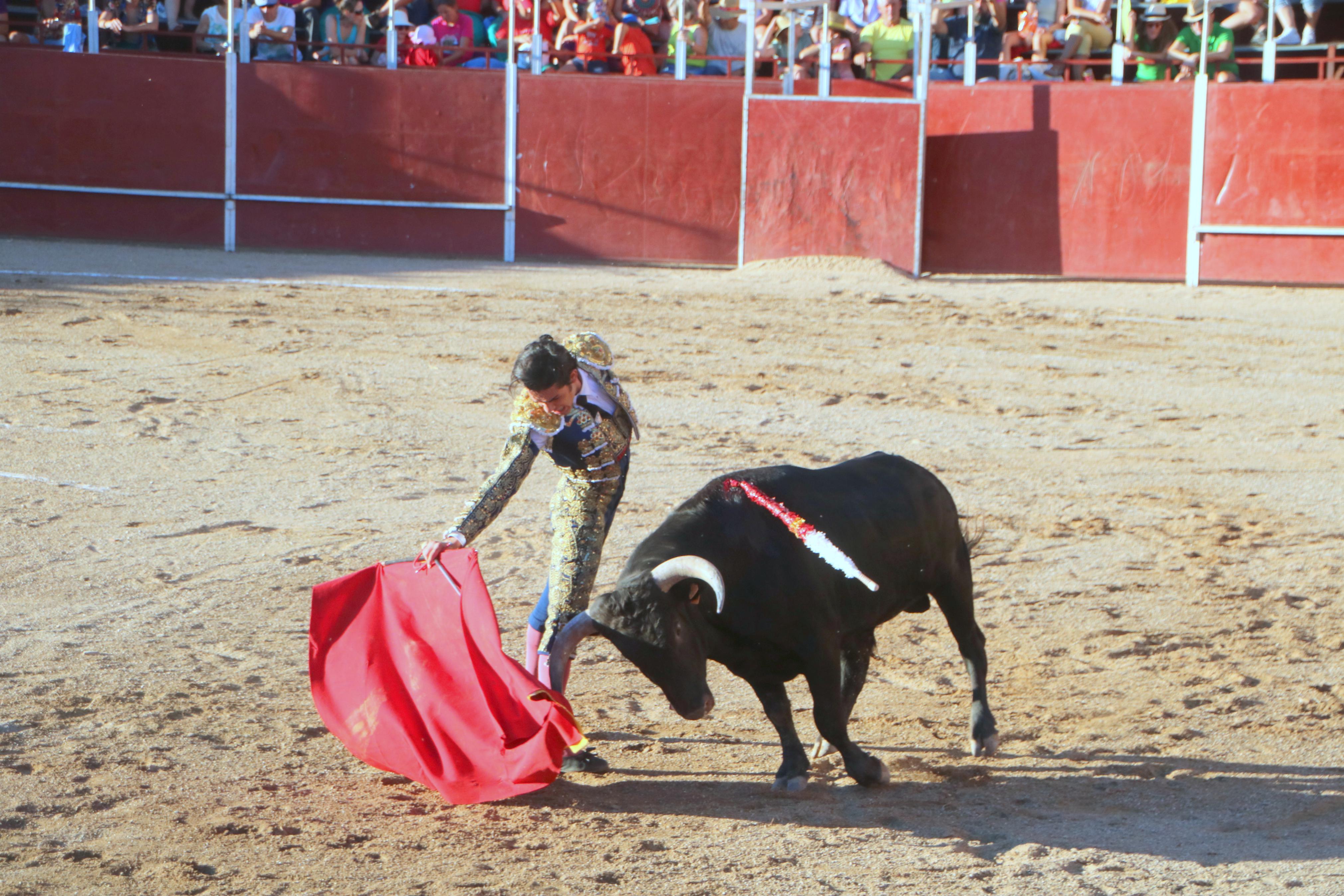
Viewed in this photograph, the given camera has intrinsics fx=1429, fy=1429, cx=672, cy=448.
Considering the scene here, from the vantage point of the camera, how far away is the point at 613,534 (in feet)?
18.5

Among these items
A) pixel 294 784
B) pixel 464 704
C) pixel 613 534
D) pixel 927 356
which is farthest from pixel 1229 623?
pixel 927 356

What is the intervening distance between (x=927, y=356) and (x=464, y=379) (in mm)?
2986

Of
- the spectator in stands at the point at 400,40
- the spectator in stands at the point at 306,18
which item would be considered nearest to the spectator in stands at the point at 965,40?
the spectator in stands at the point at 400,40

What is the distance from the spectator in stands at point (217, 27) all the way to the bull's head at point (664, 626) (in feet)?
38.3

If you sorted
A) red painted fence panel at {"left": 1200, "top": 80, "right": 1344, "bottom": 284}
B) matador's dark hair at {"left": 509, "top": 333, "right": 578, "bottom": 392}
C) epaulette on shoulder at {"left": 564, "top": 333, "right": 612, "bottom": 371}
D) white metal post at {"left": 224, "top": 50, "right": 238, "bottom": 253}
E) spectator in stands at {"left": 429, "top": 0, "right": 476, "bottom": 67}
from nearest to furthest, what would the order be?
matador's dark hair at {"left": 509, "top": 333, "right": 578, "bottom": 392} < epaulette on shoulder at {"left": 564, "top": 333, "right": 612, "bottom": 371} < red painted fence panel at {"left": 1200, "top": 80, "right": 1344, "bottom": 284} < white metal post at {"left": 224, "top": 50, "right": 238, "bottom": 253} < spectator in stands at {"left": 429, "top": 0, "right": 476, "bottom": 67}

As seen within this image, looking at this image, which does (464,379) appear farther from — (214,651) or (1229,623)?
(1229,623)

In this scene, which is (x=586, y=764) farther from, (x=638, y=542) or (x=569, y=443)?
(x=638, y=542)

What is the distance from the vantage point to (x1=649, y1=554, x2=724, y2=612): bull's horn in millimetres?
3160

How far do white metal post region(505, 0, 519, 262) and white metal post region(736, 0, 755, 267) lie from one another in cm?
207

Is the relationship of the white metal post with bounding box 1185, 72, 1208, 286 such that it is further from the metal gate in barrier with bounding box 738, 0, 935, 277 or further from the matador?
the matador

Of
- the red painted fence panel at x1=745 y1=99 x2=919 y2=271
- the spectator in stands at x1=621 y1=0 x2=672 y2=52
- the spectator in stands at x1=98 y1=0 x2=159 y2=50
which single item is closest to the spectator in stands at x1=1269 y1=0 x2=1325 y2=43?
the red painted fence panel at x1=745 y1=99 x2=919 y2=271

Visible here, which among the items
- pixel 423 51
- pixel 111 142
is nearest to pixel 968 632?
pixel 423 51

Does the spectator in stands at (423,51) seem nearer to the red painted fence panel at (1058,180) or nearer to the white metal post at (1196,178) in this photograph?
the red painted fence panel at (1058,180)

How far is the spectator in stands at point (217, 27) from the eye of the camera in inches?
529
